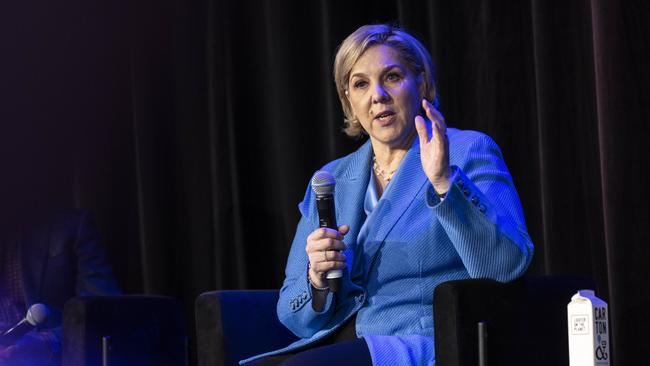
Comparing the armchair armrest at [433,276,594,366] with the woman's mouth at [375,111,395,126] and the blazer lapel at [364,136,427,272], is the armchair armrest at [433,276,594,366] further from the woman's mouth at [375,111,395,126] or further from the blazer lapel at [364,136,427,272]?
the woman's mouth at [375,111,395,126]

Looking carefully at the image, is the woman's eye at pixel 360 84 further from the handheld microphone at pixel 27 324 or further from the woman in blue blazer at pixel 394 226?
the handheld microphone at pixel 27 324

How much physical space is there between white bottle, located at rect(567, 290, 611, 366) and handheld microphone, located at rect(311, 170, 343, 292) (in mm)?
529

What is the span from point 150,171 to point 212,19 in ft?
2.24

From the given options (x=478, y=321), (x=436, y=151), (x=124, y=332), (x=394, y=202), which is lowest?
(x=124, y=332)

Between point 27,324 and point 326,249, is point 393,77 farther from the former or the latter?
point 27,324

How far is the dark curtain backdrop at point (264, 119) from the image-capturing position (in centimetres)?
264

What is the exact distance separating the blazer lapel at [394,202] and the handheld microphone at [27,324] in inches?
38.8

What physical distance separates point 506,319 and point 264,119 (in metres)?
1.86

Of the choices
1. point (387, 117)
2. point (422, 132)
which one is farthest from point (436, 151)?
point (387, 117)

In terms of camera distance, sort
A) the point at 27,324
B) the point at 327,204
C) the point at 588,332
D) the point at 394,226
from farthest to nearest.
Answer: the point at 27,324
the point at 394,226
the point at 327,204
the point at 588,332

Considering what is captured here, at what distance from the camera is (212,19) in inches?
148

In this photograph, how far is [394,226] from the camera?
7.46ft

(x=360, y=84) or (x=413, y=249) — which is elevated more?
(x=360, y=84)

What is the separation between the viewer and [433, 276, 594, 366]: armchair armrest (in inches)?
76.1
